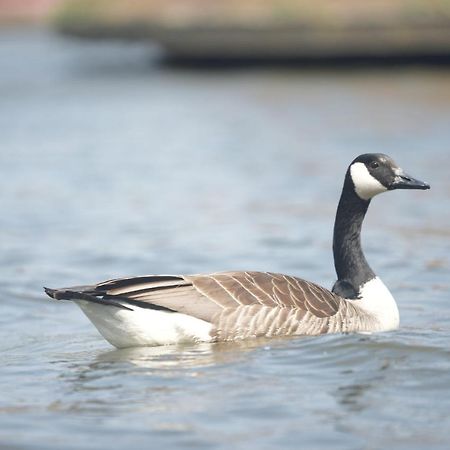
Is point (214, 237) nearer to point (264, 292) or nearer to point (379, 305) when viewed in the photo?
point (379, 305)

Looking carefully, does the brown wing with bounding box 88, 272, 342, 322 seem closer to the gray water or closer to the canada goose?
the canada goose

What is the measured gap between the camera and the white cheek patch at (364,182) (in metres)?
8.08

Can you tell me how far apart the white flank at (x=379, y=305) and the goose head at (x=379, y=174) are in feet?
2.22

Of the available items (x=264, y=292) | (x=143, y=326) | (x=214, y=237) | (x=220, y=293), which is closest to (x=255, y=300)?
(x=264, y=292)

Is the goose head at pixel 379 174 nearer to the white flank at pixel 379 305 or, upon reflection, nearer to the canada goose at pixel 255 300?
the canada goose at pixel 255 300

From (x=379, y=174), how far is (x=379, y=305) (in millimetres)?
902

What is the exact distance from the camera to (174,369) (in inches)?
261

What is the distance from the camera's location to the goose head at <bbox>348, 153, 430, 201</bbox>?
7.98 meters

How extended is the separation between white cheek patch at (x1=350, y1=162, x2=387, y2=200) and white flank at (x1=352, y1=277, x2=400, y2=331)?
2.09ft

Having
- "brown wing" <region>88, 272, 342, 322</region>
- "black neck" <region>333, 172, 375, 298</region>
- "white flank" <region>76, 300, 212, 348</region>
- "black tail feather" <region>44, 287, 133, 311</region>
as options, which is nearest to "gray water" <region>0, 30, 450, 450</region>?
"white flank" <region>76, 300, 212, 348</region>

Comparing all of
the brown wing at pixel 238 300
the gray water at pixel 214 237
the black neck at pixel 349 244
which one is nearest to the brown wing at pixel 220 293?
the brown wing at pixel 238 300

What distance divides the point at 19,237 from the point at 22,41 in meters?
25.3

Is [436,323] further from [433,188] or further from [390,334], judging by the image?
[433,188]

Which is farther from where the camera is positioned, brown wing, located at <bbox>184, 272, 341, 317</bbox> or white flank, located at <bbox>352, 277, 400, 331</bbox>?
white flank, located at <bbox>352, 277, 400, 331</bbox>
